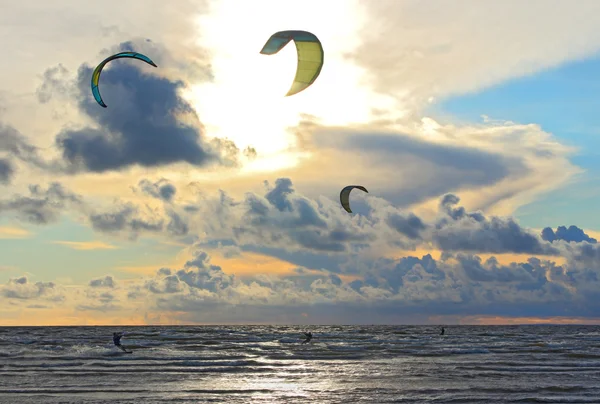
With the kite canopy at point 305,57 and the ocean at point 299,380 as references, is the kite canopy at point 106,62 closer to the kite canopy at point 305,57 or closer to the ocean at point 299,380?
the kite canopy at point 305,57

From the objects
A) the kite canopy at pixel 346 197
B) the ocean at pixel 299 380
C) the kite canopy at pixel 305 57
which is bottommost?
the ocean at pixel 299 380

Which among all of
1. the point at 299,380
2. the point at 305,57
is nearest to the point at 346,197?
the point at 299,380

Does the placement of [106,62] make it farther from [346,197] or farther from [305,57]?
[346,197]

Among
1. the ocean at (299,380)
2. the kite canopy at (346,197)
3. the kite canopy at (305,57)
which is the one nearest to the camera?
the kite canopy at (305,57)

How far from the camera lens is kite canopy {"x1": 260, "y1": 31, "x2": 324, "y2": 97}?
20984mm

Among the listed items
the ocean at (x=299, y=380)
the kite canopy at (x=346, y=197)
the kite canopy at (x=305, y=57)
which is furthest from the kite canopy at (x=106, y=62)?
the kite canopy at (x=346, y=197)

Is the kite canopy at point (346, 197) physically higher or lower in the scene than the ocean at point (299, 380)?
higher

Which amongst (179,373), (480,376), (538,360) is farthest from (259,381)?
(538,360)

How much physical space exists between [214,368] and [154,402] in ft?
42.3

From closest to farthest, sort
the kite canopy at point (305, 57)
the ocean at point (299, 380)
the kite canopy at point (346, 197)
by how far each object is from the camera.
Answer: the kite canopy at point (305, 57), the ocean at point (299, 380), the kite canopy at point (346, 197)

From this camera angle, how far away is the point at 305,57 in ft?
71.5

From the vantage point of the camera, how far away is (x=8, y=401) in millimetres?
20500

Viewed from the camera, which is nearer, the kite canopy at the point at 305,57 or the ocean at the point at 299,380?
the kite canopy at the point at 305,57

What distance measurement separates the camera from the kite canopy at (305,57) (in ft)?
68.8
